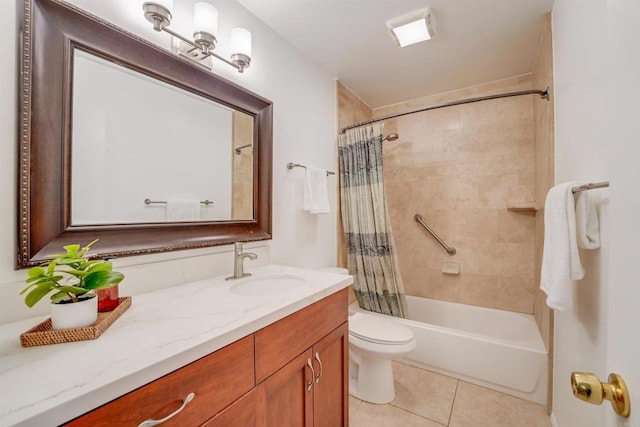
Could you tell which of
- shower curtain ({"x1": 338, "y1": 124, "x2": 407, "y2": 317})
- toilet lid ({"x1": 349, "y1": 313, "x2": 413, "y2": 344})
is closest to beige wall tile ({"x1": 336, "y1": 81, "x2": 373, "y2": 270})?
shower curtain ({"x1": 338, "y1": 124, "x2": 407, "y2": 317})

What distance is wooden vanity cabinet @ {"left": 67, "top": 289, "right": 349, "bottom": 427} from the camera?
0.56 m

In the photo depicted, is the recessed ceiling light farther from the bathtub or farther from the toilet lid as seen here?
the bathtub

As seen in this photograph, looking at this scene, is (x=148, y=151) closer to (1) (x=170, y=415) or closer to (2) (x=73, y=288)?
(2) (x=73, y=288)

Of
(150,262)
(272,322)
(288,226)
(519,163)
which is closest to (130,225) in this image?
(150,262)

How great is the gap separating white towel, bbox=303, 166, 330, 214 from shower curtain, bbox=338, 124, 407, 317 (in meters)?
0.39

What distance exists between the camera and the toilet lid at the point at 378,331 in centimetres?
158

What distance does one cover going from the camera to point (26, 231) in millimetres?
786

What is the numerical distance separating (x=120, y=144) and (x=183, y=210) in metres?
0.36

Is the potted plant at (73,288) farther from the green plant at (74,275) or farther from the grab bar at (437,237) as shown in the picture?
the grab bar at (437,237)

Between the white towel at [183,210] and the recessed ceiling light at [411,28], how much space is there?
1.63 meters

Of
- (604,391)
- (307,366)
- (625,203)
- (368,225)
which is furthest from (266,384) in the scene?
(368,225)

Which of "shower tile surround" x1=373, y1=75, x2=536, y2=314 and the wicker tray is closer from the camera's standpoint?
the wicker tray

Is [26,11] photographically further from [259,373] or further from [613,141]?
[613,141]

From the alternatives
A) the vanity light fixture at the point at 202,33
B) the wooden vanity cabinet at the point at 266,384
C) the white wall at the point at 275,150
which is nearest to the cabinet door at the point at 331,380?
the wooden vanity cabinet at the point at 266,384
